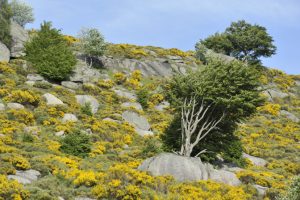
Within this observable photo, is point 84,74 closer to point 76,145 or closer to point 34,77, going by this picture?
point 34,77

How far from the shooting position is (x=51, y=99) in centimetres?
3903

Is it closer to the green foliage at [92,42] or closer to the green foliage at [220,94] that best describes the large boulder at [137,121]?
the green foliage at [220,94]

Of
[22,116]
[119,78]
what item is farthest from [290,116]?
[22,116]

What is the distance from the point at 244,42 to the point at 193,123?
52.4 metres

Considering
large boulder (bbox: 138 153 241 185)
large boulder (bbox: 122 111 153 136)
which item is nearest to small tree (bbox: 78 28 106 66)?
large boulder (bbox: 122 111 153 136)

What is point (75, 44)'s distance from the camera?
205 feet

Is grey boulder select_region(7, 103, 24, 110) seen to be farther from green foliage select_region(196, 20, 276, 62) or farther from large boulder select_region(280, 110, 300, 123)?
green foliage select_region(196, 20, 276, 62)

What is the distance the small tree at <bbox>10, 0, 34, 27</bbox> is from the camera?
74000 millimetres

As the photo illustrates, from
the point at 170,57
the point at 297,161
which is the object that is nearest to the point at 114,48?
the point at 170,57

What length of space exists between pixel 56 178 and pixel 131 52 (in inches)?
1818

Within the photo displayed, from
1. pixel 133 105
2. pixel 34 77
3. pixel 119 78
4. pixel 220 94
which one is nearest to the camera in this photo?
pixel 220 94

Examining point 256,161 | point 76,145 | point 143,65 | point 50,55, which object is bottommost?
point 76,145

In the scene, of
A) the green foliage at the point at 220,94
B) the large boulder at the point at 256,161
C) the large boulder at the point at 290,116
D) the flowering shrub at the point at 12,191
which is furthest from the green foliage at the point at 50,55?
the large boulder at the point at 290,116

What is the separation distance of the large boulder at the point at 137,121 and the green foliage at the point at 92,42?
58.0 ft
